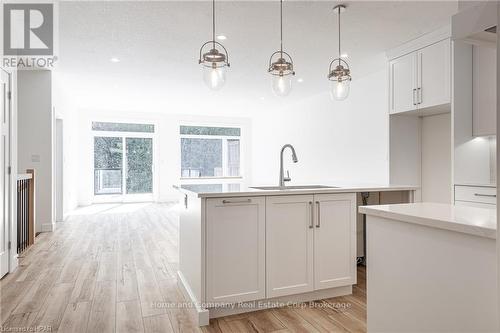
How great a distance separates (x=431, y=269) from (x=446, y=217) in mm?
200

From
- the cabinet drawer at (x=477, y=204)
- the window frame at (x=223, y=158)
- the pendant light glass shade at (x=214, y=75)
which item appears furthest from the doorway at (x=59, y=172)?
the cabinet drawer at (x=477, y=204)

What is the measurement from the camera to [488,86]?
3.31 meters

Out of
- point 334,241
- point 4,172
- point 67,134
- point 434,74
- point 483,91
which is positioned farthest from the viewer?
point 67,134

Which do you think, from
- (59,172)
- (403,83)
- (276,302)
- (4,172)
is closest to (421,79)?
(403,83)

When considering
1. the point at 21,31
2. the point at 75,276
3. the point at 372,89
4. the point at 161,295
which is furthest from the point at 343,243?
the point at 21,31

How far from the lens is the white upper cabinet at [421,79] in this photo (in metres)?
3.66

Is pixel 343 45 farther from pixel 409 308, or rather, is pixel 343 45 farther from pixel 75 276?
pixel 75 276

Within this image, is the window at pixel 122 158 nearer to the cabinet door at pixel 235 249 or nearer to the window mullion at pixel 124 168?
the window mullion at pixel 124 168

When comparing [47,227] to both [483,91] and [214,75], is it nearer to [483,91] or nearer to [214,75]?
[214,75]

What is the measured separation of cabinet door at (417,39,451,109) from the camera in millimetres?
3633

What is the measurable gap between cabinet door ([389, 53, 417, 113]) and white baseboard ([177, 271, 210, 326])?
3310mm

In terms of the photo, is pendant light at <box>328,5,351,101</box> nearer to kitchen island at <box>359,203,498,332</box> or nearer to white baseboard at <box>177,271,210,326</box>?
kitchen island at <box>359,203,498,332</box>

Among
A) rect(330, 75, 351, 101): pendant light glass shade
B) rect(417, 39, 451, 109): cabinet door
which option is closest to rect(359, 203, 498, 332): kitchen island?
rect(330, 75, 351, 101): pendant light glass shade

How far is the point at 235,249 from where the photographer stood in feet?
7.57
